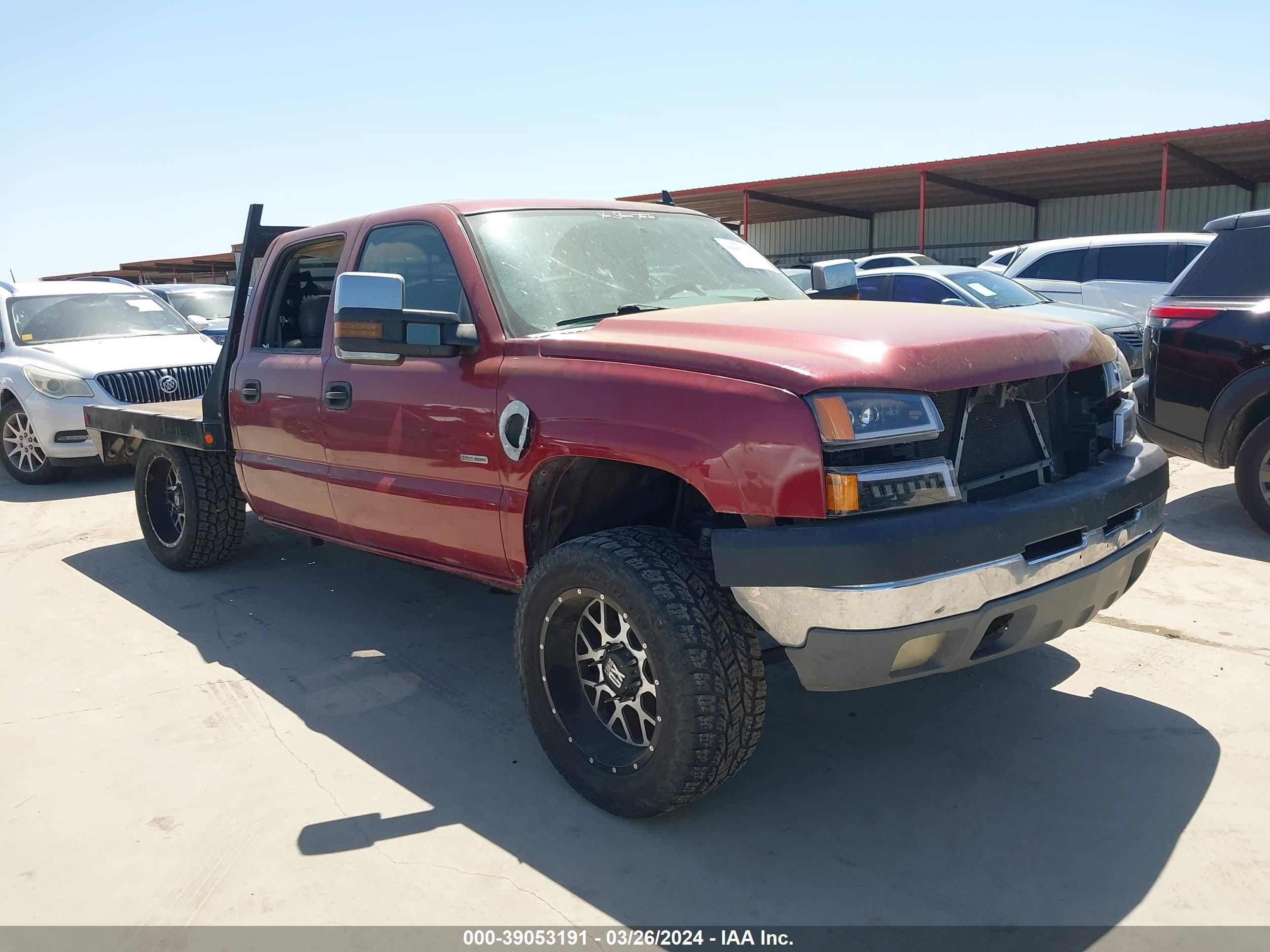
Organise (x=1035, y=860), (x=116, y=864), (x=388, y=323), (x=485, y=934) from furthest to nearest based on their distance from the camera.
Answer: (x=388, y=323)
(x=116, y=864)
(x=1035, y=860)
(x=485, y=934)

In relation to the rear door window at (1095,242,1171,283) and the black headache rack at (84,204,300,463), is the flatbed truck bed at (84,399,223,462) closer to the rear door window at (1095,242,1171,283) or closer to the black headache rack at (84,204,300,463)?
the black headache rack at (84,204,300,463)

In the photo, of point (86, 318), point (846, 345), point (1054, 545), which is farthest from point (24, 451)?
point (1054, 545)

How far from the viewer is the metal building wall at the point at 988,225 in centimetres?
2630

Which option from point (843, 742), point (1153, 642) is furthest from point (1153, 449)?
point (843, 742)

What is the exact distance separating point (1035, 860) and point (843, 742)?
2.80 ft

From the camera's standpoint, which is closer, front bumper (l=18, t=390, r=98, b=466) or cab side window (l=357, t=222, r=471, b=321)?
cab side window (l=357, t=222, r=471, b=321)

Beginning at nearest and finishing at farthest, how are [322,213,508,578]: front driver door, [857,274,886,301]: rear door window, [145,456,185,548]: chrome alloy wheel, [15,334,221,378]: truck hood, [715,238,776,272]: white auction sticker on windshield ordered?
[322,213,508,578]: front driver door, [715,238,776,272]: white auction sticker on windshield, [145,456,185,548]: chrome alloy wheel, [15,334,221,378]: truck hood, [857,274,886,301]: rear door window

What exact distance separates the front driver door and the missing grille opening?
5.53ft

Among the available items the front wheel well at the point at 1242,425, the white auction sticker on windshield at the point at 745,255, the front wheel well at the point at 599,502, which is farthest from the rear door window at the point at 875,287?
the front wheel well at the point at 599,502

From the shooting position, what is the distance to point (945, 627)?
8.77ft

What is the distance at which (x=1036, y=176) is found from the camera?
79.2 ft

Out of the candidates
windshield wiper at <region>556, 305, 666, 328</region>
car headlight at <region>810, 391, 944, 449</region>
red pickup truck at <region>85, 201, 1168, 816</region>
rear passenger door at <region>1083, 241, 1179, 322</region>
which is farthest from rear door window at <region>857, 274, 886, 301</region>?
car headlight at <region>810, 391, 944, 449</region>

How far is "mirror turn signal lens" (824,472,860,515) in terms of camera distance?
2623 mm

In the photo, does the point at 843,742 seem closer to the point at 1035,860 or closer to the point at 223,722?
the point at 1035,860
